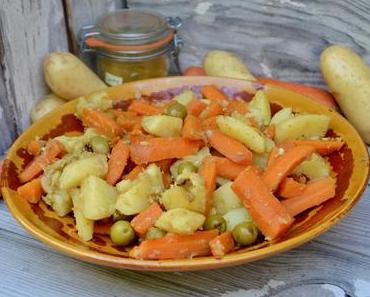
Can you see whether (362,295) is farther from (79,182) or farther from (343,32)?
(343,32)

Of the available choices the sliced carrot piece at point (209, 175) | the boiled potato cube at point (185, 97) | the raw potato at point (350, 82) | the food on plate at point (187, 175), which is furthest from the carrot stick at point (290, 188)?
the raw potato at point (350, 82)

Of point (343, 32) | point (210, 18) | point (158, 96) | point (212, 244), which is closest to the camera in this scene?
point (212, 244)

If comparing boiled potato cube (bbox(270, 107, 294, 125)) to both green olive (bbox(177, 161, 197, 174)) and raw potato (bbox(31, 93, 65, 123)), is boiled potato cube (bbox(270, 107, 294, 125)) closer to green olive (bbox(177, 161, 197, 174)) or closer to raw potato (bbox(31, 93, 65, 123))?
green olive (bbox(177, 161, 197, 174))

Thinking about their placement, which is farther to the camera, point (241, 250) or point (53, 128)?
point (53, 128)

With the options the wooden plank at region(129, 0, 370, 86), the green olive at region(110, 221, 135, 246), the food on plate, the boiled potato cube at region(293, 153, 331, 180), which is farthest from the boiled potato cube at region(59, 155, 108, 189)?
the wooden plank at region(129, 0, 370, 86)

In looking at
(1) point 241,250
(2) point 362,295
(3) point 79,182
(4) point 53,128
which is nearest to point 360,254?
(2) point 362,295
